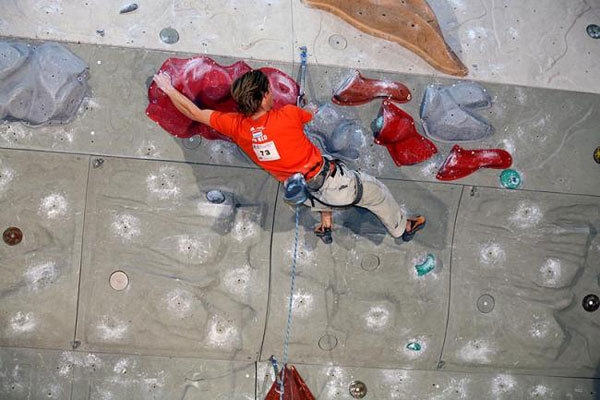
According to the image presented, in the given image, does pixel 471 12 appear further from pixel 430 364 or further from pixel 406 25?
pixel 430 364

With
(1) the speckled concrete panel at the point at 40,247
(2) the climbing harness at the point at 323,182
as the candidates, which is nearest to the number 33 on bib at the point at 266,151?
(2) the climbing harness at the point at 323,182

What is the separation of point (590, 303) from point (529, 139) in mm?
1262

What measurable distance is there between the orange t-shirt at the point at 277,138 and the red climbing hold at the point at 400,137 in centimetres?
81

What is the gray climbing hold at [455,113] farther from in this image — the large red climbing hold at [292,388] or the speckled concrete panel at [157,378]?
the speckled concrete panel at [157,378]

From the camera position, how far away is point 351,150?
199 inches

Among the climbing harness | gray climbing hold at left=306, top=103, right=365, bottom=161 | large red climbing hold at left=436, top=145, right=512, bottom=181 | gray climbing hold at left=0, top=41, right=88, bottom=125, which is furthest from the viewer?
large red climbing hold at left=436, top=145, right=512, bottom=181

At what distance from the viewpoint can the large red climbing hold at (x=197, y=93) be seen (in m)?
4.86

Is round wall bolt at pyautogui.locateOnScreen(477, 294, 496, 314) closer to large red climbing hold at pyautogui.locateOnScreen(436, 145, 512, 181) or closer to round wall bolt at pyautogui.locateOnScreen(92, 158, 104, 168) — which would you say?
large red climbing hold at pyautogui.locateOnScreen(436, 145, 512, 181)

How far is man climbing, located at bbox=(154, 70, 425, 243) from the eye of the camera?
4055 millimetres

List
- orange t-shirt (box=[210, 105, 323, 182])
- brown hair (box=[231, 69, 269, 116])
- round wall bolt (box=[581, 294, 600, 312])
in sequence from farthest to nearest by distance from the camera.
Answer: round wall bolt (box=[581, 294, 600, 312])
orange t-shirt (box=[210, 105, 323, 182])
brown hair (box=[231, 69, 269, 116])

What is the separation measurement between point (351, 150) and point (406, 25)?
96cm

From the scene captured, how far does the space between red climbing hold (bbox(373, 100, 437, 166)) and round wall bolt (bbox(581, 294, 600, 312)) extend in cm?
155

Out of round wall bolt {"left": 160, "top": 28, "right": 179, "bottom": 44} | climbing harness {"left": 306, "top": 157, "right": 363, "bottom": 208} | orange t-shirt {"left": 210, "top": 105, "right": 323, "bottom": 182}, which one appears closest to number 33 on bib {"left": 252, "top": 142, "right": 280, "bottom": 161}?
orange t-shirt {"left": 210, "top": 105, "right": 323, "bottom": 182}

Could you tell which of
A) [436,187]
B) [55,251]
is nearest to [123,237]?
[55,251]
